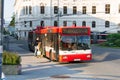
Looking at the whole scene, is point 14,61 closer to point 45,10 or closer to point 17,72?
point 17,72

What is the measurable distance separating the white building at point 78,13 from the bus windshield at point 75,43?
7025 cm

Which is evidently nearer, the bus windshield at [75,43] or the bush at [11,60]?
the bush at [11,60]

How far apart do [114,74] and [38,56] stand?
50.9ft

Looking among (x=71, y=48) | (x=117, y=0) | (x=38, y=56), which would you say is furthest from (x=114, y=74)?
(x=117, y=0)

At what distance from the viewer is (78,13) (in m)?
106

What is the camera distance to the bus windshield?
3106cm

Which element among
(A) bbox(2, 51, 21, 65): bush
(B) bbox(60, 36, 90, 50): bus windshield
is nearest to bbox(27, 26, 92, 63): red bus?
(B) bbox(60, 36, 90, 50): bus windshield

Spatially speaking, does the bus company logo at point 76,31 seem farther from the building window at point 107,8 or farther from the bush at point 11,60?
the building window at point 107,8

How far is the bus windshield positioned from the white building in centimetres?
7025

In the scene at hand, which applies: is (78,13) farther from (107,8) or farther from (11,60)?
(11,60)

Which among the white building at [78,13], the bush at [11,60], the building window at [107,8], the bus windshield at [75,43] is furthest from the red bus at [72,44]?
the building window at [107,8]

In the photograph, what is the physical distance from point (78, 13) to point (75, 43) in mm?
74625

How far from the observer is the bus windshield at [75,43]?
3106 centimetres

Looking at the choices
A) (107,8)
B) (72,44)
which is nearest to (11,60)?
(72,44)
